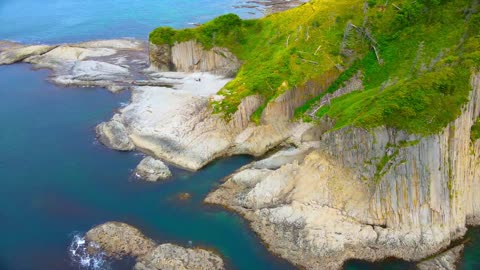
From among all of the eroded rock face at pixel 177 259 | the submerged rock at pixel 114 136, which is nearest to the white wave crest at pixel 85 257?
the eroded rock face at pixel 177 259

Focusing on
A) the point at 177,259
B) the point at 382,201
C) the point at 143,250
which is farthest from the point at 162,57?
the point at 382,201

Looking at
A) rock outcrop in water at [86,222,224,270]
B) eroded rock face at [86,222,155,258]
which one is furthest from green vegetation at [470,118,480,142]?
eroded rock face at [86,222,155,258]

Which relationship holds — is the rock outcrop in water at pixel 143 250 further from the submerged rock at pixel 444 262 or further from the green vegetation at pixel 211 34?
the green vegetation at pixel 211 34

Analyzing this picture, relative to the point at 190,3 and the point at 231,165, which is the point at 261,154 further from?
the point at 190,3

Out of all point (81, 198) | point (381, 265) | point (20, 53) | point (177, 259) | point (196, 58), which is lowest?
point (381, 265)

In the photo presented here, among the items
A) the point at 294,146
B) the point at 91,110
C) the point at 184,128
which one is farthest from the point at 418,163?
the point at 91,110

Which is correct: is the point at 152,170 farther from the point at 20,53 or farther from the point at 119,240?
the point at 20,53
